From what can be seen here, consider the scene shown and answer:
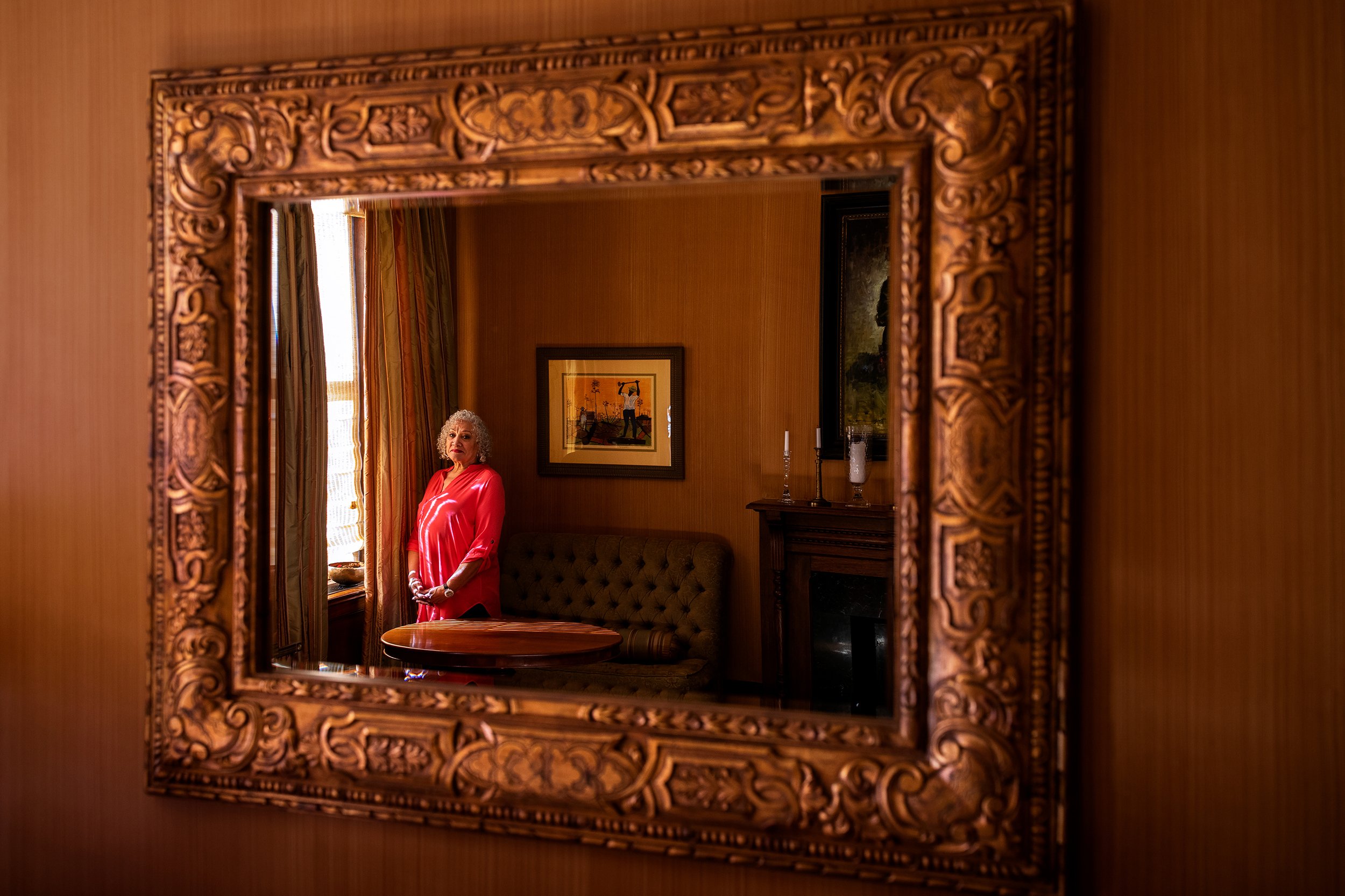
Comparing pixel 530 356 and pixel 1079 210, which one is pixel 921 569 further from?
pixel 530 356

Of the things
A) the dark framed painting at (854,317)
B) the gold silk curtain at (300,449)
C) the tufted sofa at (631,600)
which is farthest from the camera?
the gold silk curtain at (300,449)

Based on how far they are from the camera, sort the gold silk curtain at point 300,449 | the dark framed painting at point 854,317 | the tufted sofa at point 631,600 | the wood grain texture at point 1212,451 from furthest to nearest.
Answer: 1. the gold silk curtain at point 300,449
2. the tufted sofa at point 631,600
3. the dark framed painting at point 854,317
4. the wood grain texture at point 1212,451

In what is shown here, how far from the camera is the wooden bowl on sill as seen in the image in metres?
1.47

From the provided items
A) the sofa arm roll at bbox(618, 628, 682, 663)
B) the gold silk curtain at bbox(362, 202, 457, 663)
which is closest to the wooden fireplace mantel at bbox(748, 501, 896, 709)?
the sofa arm roll at bbox(618, 628, 682, 663)

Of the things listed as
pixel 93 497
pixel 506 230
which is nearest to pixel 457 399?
pixel 506 230

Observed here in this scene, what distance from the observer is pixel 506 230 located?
1.40 meters

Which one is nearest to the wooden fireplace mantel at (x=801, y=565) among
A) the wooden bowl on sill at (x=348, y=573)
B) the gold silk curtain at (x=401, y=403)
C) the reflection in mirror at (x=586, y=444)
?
the reflection in mirror at (x=586, y=444)

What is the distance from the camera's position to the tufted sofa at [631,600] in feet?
4.41

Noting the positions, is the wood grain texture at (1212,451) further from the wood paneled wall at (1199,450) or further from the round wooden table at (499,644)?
the round wooden table at (499,644)

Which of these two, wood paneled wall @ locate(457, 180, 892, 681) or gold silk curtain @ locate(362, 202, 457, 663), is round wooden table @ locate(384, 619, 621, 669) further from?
wood paneled wall @ locate(457, 180, 892, 681)

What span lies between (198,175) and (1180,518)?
150cm

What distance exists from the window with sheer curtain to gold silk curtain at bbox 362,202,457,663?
2 cm

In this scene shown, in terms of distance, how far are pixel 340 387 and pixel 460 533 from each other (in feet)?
1.03

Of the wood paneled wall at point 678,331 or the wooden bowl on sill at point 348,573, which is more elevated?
the wood paneled wall at point 678,331
